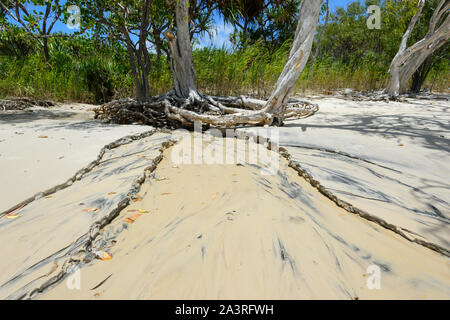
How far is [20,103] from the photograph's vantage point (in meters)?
5.04

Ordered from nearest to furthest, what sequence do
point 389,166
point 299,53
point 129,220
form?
point 129,220 → point 389,166 → point 299,53

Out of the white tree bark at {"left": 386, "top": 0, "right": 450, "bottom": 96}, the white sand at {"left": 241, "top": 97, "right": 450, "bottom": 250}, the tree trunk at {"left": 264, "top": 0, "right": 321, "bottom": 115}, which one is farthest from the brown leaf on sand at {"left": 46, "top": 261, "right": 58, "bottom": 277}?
the white tree bark at {"left": 386, "top": 0, "right": 450, "bottom": 96}

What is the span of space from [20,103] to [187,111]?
4.03 meters

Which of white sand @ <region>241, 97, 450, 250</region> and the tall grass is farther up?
the tall grass

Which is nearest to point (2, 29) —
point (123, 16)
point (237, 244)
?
point (123, 16)

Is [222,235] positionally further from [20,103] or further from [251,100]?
[20,103]

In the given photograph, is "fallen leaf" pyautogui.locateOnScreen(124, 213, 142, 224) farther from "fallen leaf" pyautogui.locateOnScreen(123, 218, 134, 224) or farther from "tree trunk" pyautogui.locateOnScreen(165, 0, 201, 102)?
"tree trunk" pyautogui.locateOnScreen(165, 0, 201, 102)

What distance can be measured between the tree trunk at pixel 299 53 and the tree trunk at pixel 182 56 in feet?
4.52

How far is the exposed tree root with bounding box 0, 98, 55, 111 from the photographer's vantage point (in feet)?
15.7

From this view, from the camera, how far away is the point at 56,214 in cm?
127

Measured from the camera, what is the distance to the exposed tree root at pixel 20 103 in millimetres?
4774

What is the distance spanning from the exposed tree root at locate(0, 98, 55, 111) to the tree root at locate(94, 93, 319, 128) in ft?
6.33

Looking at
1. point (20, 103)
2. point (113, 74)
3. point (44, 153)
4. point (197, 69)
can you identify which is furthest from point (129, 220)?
point (113, 74)
